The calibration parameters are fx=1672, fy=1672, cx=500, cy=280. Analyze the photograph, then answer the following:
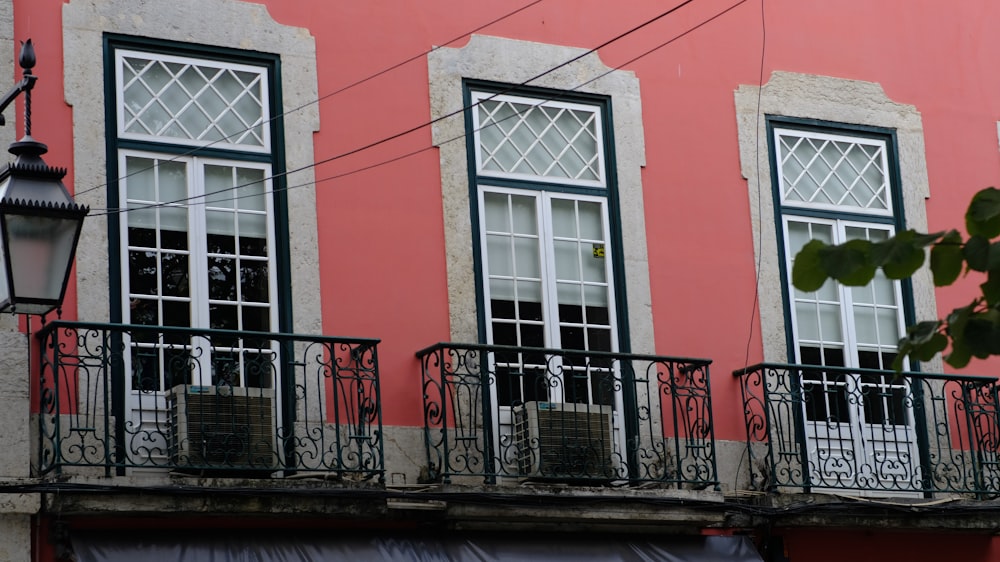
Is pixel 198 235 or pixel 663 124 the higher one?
pixel 663 124

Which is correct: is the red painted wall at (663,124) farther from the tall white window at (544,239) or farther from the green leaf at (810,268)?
the green leaf at (810,268)

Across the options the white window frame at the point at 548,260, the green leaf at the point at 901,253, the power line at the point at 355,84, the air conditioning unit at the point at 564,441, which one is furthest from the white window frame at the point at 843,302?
the green leaf at the point at 901,253

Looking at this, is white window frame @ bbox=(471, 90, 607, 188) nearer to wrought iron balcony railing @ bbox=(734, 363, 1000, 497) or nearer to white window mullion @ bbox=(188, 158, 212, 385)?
wrought iron balcony railing @ bbox=(734, 363, 1000, 497)

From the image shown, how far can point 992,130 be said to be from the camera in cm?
1171

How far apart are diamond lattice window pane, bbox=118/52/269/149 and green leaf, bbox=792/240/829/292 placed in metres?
5.79

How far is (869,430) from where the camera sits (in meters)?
10.6

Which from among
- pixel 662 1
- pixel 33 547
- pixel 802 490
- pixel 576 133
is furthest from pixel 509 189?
pixel 33 547

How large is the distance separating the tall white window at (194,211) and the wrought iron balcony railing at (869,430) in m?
3.12

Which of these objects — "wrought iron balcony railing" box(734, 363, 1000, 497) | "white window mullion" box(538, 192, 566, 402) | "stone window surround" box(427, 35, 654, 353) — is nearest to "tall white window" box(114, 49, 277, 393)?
"stone window surround" box(427, 35, 654, 353)

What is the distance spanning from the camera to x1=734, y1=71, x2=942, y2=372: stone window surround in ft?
34.7

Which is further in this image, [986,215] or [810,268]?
[810,268]

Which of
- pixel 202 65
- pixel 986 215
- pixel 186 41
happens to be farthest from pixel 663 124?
pixel 986 215

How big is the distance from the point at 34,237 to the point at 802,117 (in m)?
6.32

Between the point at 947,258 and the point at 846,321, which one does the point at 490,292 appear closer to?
the point at 846,321
